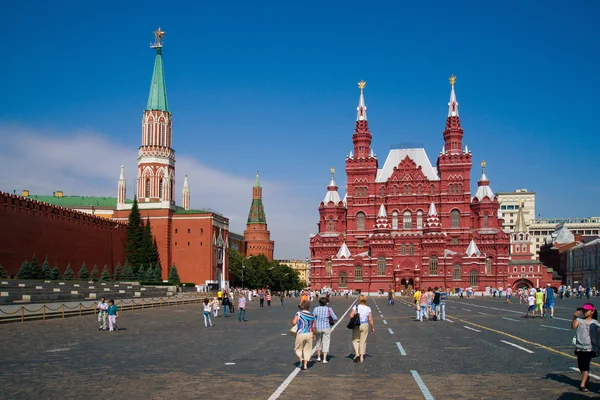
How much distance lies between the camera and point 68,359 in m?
15.2

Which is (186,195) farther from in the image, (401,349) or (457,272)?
(401,349)

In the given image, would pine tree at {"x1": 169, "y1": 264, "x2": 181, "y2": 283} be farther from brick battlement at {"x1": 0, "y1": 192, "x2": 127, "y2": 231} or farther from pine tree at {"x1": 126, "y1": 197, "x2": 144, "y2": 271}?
brick battlement at {"x1": 0, "y1": 192, "x2": 127, "y2": 231}

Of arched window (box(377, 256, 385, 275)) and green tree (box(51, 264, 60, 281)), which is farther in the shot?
arched window (box(377, 256, 385, 275))

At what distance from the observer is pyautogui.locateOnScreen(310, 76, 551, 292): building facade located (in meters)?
88.9

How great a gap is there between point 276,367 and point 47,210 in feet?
173


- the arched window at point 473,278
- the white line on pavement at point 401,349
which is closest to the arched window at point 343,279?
the arched window at point 473,278

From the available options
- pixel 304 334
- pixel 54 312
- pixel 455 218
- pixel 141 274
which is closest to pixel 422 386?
pixel 304 334

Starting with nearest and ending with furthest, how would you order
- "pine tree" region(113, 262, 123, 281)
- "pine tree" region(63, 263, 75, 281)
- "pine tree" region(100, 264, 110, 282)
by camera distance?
"pine tree" region(63, 263, 75, 281), "pine tree" region(100, 264, 110, 282), "pine tree" region(113, 262, 123, 281)

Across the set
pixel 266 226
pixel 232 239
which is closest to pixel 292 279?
pixel 232 239

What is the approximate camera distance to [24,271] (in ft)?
172

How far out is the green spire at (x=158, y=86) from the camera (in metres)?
93.2

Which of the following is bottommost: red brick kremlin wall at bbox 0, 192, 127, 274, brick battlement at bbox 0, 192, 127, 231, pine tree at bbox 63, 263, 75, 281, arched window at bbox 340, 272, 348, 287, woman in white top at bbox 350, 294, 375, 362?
arched window at bbox 340, 272, 348, 287

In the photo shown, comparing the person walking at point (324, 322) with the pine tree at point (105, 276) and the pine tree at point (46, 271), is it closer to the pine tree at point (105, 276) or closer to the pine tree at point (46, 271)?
the pine tree at point (46, 271)

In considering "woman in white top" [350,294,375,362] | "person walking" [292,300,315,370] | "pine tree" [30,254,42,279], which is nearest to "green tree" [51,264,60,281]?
"pine tree" [30,254,42,279]
